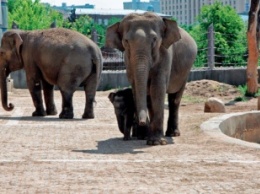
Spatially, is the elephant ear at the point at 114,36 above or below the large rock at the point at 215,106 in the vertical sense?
above

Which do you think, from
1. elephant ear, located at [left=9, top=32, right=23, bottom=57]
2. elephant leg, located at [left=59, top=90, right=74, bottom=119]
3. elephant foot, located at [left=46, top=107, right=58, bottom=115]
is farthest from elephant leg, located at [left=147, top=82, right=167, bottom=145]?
elephant ear, located at [left=9, top=32, right=23, bottom=57]

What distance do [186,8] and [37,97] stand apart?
166 metres

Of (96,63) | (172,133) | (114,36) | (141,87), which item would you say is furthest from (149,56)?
(96,63)

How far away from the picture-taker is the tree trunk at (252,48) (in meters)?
24.8

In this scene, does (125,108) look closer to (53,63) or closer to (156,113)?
(156,113)

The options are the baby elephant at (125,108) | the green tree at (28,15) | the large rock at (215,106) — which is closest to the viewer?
the baby elephant at (125,108)

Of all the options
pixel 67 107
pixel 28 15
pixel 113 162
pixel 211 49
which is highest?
pixel 113 162

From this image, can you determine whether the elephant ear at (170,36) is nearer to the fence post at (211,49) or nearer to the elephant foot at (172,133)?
the elephant foot at (172,133)

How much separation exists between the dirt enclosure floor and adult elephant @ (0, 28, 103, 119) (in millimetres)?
2018

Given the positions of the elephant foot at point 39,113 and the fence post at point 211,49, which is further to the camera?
the fence post at point 211,49

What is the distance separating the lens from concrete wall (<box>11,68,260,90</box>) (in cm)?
2855

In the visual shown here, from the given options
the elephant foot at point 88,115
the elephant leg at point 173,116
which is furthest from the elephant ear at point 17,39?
the elephant leg at point 173,116

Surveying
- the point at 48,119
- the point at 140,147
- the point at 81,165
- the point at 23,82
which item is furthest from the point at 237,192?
the point at 23,82

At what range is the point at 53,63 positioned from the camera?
1694cm
